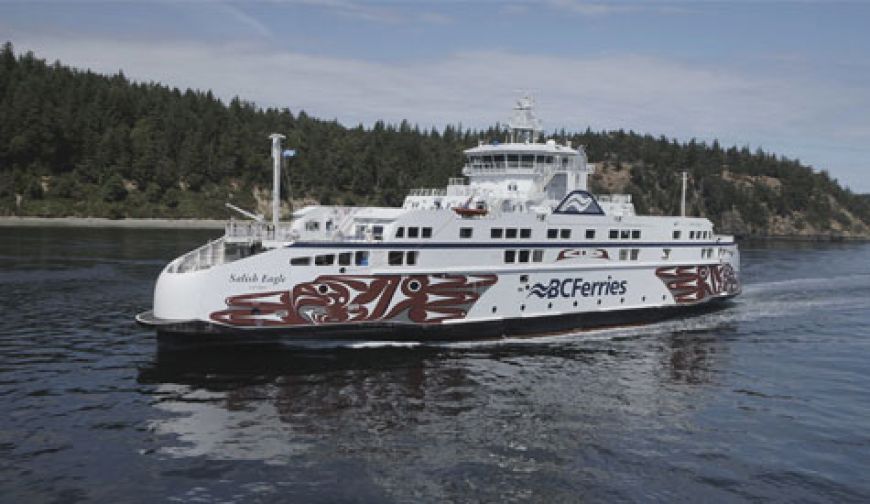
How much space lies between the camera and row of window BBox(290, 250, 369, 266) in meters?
22.9

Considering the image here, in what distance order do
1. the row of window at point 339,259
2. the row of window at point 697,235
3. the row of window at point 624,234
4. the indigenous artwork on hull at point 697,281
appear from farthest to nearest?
the row of window at point 697,235
the indigenous artwork on hull at point 697,281
the row of window at point 624,234
the row of window at point 339,259

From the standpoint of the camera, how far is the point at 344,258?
23703 millimetres

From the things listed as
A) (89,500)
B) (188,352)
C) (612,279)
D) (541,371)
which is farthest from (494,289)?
(89,500)

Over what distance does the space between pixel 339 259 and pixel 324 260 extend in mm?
544

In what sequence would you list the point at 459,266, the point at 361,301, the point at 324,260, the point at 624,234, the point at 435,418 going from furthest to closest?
1. the point at 624,234
2. the point at 459,266
3. the point at 361,301
4. the point at 324,260
5. the point at 435,418

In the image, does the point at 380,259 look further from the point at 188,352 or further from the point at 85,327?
the point at 85,327

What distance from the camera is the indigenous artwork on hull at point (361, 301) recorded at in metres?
22.5

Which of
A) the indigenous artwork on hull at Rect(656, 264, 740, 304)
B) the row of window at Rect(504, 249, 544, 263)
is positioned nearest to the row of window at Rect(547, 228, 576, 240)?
the row of window at Rect(504, 249, 544, 263)

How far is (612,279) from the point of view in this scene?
3017 cm

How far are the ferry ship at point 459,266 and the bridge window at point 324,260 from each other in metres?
0.04

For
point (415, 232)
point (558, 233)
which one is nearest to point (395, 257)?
point (415, 232)

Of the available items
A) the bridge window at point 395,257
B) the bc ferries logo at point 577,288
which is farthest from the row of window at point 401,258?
the bc ferries logo at point 577,288

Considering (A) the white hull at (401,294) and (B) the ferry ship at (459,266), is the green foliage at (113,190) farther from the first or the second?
(A) the white hull at (401,294)

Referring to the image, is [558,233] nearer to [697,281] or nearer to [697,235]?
[697,235]
